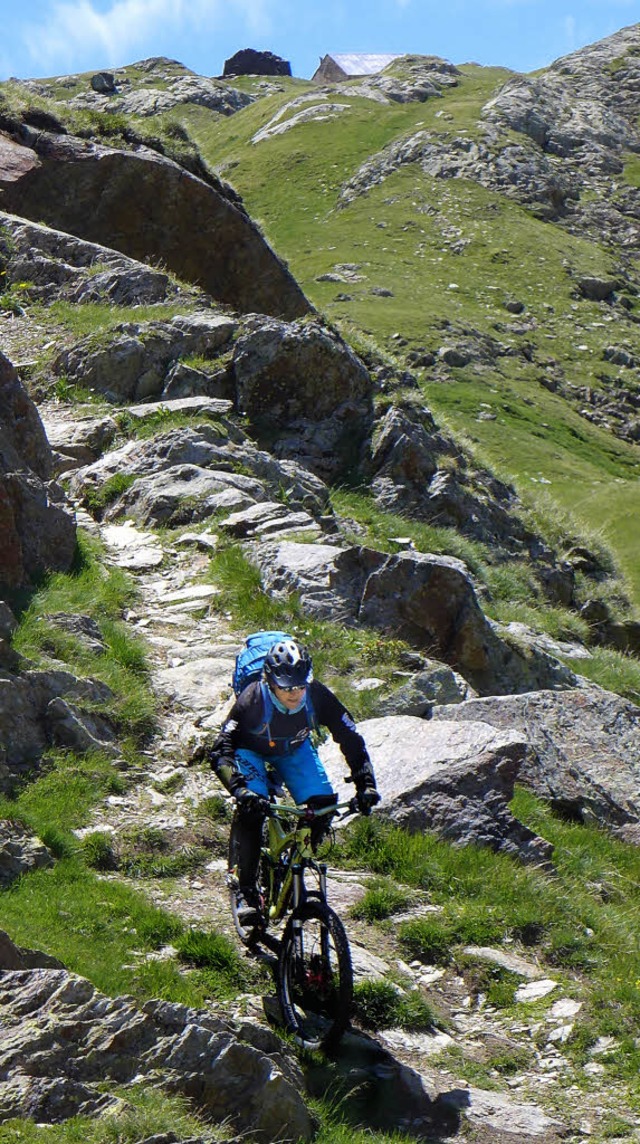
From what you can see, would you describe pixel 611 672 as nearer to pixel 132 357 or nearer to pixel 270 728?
pixel 132 357

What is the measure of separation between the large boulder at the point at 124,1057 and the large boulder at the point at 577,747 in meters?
5.21

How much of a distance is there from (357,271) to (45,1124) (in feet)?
213

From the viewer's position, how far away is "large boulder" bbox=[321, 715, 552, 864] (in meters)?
9.60

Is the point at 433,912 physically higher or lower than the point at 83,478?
lower

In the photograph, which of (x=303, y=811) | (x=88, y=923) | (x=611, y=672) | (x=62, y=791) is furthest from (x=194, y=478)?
(x=303, y=811)

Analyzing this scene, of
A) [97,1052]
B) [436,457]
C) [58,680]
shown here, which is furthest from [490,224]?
[97,1052]

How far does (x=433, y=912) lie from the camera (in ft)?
28.8

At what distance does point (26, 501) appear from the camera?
1286cm

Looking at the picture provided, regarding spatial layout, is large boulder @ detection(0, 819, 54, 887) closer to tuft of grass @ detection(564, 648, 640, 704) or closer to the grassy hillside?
tuft of grass @ detection(564, 648, 640, 704)

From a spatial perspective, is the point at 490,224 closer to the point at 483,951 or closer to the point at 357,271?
the point at 357,271

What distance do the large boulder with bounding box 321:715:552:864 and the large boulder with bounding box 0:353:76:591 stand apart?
4.34m

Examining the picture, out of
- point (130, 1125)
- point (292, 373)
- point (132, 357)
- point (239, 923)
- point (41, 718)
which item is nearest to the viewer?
point (130, 1125)

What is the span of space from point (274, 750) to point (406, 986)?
1.93m

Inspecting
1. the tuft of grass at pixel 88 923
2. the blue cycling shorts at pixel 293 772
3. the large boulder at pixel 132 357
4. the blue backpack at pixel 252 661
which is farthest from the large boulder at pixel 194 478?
the blue cycling shorts at pixel 293 772
